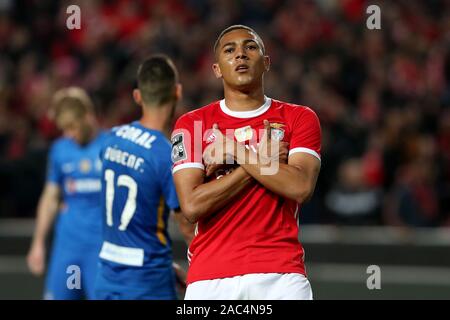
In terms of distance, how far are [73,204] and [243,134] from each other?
12.0 ft

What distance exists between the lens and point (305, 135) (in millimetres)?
5133

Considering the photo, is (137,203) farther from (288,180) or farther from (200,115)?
(288,180)

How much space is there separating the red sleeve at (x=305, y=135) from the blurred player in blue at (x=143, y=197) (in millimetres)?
1136

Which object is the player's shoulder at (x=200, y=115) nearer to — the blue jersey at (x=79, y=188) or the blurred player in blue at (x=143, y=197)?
the blurred player in blue at (x=143, y=197)

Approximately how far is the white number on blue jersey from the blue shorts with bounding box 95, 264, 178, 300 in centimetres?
36

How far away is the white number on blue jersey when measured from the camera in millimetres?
6121

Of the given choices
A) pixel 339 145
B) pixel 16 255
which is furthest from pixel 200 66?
pixel 16 255

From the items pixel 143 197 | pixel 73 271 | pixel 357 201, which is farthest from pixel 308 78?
pixel 143 197

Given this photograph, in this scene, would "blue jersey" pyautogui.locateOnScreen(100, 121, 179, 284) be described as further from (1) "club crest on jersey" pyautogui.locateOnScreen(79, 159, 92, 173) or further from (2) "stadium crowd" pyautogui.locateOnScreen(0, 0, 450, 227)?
(2) "stadium crowd" pyautogui.locateOnScreen(0, 0, 450, 227)

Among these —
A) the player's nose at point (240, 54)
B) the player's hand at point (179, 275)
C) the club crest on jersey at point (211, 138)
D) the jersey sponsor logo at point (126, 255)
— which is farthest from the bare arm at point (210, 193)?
the player's hand at point (179, 275)

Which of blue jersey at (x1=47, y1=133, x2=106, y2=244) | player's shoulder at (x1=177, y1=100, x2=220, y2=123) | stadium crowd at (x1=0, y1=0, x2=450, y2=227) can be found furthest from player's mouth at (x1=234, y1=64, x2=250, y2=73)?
stadium crowd at (x1=0, y1=0, x2=450, y2=227)

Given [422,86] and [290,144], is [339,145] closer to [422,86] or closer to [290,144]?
[422,86]

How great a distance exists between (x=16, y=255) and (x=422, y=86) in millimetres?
A: 5577

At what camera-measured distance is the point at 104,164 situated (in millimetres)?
6316
